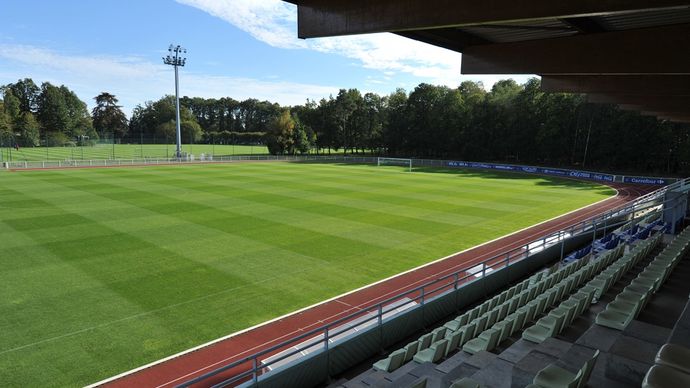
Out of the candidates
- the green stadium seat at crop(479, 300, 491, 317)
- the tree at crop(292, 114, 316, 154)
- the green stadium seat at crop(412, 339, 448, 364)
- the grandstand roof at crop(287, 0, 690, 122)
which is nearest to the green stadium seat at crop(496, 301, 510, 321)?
the green stadium seat at crop(479, 300, 491, 317)

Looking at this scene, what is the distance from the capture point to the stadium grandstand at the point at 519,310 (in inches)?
208

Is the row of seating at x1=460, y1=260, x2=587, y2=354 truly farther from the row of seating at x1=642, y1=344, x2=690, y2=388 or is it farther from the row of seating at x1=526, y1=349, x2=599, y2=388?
the row of seating at x1=642, y1=344, x2=690, y2=388

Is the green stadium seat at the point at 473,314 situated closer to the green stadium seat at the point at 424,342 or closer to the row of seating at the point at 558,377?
the green stadium seat at the point at 424,342

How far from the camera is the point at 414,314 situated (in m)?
10.2

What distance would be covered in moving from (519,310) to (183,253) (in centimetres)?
1325

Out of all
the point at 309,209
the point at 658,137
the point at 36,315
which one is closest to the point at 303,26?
the point at 36,315

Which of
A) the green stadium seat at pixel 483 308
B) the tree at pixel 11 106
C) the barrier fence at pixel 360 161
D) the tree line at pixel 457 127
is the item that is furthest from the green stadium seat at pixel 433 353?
the tree at pixel 11 106

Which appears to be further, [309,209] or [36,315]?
[309,209]

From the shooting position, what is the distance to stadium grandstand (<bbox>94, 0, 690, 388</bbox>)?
5.28 m

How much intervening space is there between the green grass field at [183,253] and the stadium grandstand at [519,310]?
1489mm

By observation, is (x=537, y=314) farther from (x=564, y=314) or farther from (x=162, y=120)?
(x=162, y=120)

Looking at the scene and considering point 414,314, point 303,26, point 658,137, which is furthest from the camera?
point 658,137

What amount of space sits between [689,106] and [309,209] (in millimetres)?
19379

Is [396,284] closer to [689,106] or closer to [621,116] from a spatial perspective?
[689,106]
